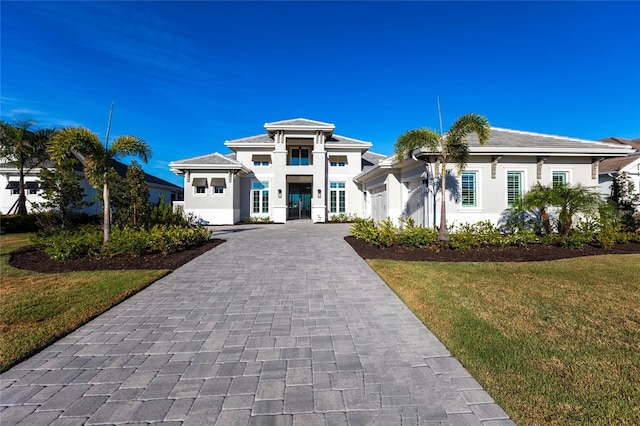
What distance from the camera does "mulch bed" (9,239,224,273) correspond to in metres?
7.68

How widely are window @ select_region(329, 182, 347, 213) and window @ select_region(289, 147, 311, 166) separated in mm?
2985

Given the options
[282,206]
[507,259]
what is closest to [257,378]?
[507,259]

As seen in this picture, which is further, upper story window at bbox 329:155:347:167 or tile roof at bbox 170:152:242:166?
upper story window at bbox 329:155:347:167

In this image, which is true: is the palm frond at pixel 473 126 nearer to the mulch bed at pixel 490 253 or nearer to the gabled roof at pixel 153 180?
the mulch bed at pixel 490 253

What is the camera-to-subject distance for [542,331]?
12.9ft

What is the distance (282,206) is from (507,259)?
16.6 meters

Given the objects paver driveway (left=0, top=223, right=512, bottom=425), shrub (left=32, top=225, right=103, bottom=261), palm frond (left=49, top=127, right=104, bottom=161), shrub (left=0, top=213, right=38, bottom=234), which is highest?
palm frond (left=49, top=127, right=104, bottom=161)

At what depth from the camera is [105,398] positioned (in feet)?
8.86

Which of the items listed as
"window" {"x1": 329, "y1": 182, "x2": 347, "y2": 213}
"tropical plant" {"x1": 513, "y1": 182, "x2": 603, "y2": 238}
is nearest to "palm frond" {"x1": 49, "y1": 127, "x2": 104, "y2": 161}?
"tropical plant" {"x1": 513, "y1": 182, "x2": 603, "y2": 238}

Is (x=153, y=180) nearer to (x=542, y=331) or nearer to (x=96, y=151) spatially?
(x=96, y=151)

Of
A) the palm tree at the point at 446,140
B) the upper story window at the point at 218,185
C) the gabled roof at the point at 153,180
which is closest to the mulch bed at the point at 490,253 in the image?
the palm tree at the point at 446,140

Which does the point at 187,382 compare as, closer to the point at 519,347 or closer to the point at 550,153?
the point at 519,347

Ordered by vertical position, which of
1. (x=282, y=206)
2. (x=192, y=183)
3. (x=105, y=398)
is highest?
(x=192, y=183)

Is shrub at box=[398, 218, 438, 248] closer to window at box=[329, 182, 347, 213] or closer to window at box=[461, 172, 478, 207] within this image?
window at box=[461, 172, 478, 207]
